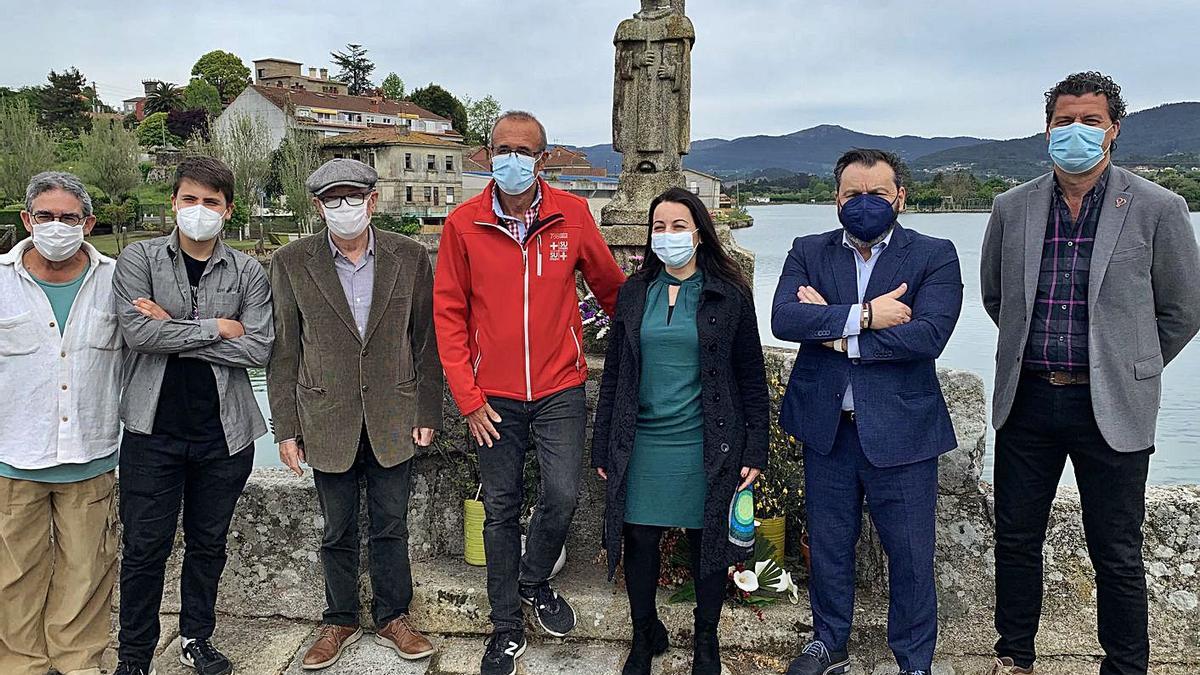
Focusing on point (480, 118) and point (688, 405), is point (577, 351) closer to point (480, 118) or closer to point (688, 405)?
point (688, 405)

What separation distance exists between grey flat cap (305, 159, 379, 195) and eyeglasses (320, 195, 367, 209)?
38 mm

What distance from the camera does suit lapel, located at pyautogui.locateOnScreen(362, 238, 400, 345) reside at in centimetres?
321

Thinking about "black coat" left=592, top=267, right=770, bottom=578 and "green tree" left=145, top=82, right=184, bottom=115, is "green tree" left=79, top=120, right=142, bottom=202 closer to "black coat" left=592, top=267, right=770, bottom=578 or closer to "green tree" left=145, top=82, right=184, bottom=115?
"green tree" left=145, top=82, right=184, bottom=115

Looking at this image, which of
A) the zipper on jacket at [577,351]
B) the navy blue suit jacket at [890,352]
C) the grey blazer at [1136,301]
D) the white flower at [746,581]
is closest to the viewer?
the grey blazer at [1136,301]

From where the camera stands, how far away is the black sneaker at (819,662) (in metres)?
3.01

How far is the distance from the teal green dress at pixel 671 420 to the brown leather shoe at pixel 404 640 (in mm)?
1025

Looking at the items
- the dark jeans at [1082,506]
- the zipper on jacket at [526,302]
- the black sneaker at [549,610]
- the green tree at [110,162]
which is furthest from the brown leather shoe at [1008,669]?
the green tree at [110,162]

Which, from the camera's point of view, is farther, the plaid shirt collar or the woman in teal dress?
the plaid shirt collar

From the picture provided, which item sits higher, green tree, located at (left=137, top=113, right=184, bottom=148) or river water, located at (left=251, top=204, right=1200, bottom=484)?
green tree, located at (left=137, top=113, right=184, bottom=148)

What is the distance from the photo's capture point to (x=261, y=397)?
12.5m

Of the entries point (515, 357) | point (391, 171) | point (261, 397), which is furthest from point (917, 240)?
point (391, 171)

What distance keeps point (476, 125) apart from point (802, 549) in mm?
62431

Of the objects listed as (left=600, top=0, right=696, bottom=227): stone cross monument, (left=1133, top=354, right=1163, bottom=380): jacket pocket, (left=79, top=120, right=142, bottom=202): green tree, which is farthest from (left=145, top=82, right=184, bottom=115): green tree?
(left=1133, top=354, right=1163, bottom=380): jacket pocket

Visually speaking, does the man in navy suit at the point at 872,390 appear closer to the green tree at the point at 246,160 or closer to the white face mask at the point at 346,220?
the white face mask at the point at 346,220
